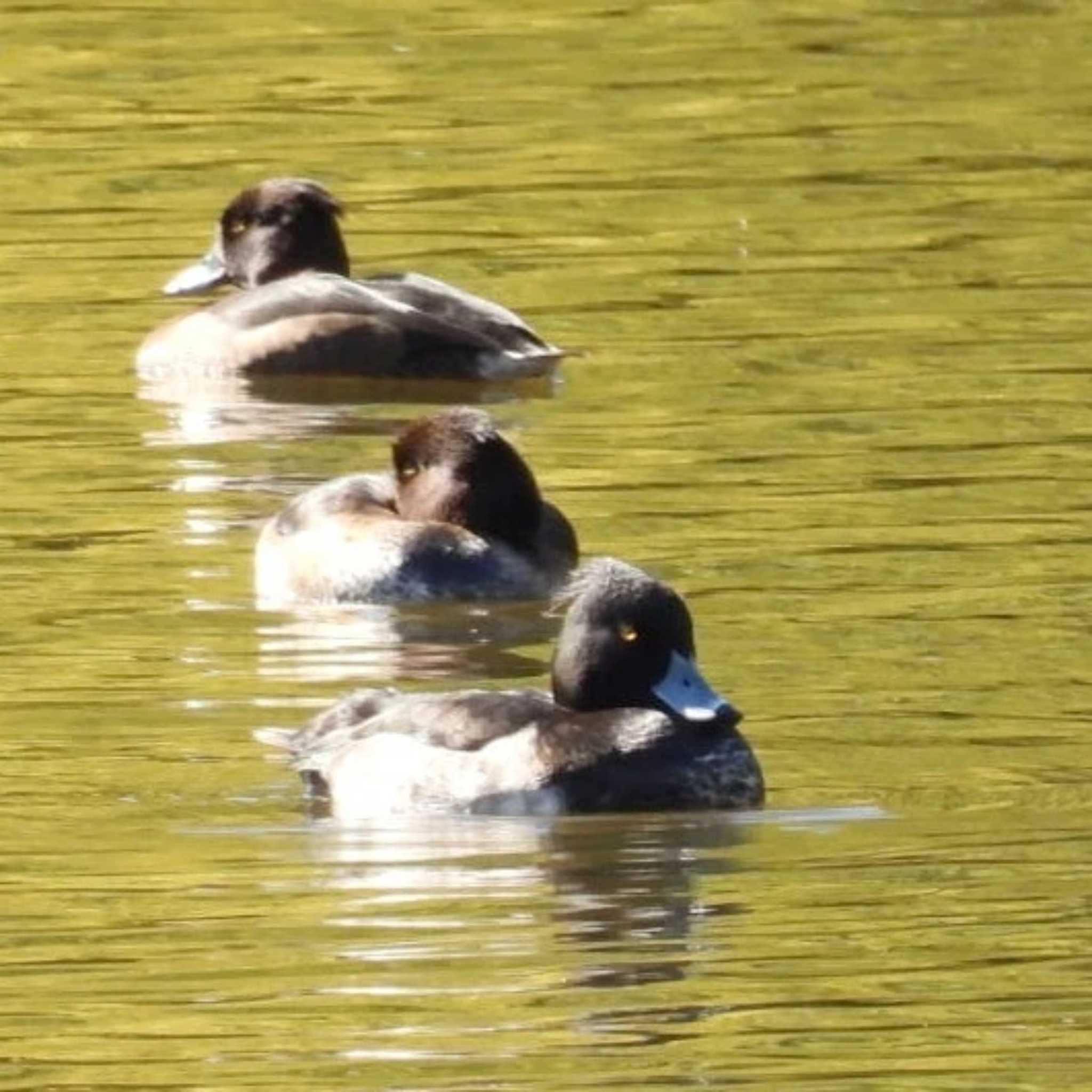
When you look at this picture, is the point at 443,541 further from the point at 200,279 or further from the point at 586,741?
the point at 200,279

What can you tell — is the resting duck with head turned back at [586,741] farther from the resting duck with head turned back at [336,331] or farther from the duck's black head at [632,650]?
the resting duck with head turned back at [336,331]

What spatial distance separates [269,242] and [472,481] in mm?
4922

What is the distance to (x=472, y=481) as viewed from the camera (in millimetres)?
15133

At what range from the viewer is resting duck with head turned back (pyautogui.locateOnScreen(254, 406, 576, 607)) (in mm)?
14930

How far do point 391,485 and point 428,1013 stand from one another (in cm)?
559

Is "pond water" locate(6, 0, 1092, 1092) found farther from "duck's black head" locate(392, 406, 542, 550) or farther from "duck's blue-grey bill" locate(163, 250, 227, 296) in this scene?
"duck's black head" locate(392, 406, 542, 550)

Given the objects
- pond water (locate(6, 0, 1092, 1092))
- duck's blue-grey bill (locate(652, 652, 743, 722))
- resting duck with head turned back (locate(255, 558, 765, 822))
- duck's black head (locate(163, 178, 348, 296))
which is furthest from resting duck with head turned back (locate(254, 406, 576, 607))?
duck's black head (locate(163, 178, 348, 296))

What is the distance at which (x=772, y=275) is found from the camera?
19.9 meters

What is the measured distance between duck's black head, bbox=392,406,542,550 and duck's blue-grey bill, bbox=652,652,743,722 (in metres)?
2.88

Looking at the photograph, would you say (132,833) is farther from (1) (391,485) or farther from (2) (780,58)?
(2) (780,58)

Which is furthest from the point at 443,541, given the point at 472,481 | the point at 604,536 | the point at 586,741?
the point at 586,741

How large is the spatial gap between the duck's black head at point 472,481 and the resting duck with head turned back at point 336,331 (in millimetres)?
2952

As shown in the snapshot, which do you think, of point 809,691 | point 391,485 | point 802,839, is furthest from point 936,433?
point 802,839

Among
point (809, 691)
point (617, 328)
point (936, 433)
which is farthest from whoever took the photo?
point (617, 328)
